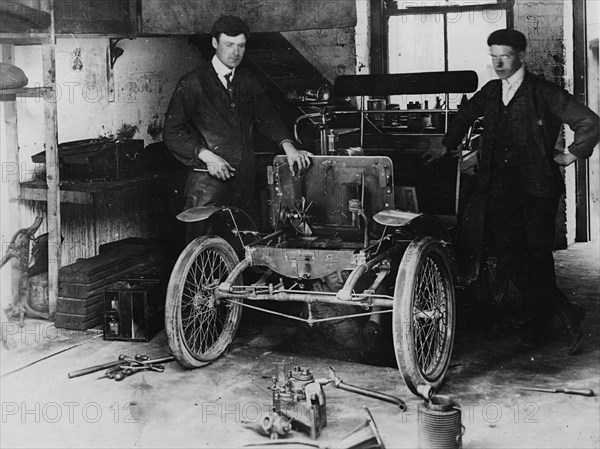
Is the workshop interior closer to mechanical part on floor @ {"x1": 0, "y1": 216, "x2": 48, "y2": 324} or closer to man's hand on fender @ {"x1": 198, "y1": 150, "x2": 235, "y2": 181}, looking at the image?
mechanical part on floor @ {"x1": 0, "y1": 216, "x2": 48, "y2": 324}

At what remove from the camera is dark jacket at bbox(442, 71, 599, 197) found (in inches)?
197

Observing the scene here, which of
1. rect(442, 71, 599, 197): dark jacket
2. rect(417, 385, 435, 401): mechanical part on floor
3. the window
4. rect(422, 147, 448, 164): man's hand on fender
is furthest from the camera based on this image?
the window

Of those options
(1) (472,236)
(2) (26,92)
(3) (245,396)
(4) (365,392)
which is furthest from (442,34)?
(3) (245,396)

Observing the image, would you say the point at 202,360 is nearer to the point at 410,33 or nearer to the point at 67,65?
the point at 67,65

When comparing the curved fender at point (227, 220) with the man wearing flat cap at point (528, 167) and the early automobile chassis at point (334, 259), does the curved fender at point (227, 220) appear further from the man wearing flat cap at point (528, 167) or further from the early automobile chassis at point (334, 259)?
the man wearing flat cap at point (528, 167)

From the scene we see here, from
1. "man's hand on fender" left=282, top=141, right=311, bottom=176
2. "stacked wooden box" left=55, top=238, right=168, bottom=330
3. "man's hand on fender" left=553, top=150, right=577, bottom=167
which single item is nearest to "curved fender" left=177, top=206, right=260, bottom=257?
"man's hand on fender" left=282, top=141, right=311, bottom=176

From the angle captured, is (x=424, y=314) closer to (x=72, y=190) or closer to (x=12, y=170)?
(x=72, y=190)

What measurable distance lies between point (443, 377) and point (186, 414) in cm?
140

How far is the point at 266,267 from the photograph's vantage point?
231 inches

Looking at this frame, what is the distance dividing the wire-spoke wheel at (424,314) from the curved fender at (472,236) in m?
0.53

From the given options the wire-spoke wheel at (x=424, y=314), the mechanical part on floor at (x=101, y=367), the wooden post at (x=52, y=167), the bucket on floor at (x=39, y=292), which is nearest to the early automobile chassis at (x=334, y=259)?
the wire-spoke wheel at (x=424, y=314)

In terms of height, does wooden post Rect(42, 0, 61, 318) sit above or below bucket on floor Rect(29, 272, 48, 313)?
above

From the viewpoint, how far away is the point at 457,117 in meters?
5.49

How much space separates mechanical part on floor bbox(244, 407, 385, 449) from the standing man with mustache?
201cm
